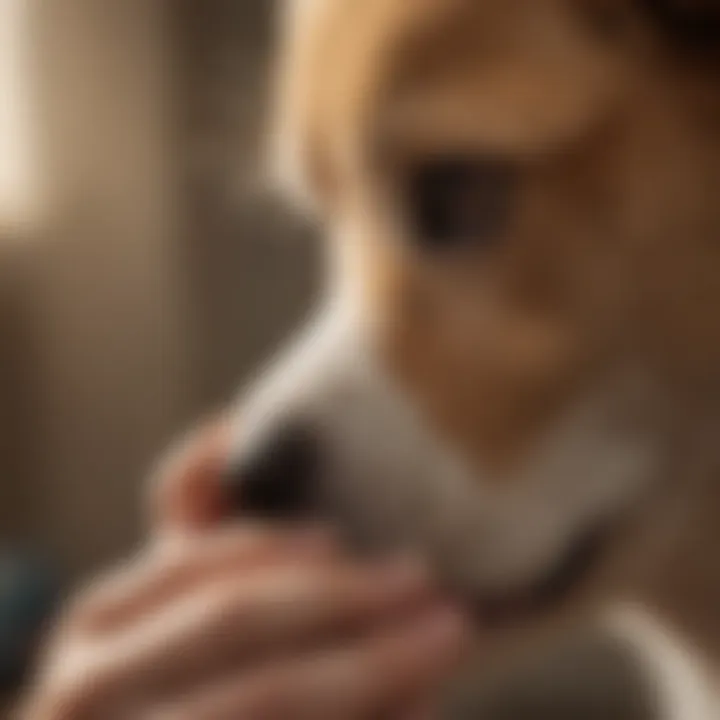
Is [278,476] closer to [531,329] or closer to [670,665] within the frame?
[531,329]

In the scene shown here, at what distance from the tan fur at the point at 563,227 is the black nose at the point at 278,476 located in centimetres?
5

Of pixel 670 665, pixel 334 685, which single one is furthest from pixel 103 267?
pixel 334 685

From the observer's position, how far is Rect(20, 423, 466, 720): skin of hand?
444 mm

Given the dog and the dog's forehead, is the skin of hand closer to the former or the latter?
the dog

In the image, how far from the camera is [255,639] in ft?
1.49

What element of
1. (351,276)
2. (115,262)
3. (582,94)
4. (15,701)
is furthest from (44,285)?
(582,94)

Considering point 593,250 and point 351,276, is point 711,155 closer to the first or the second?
point 593,250

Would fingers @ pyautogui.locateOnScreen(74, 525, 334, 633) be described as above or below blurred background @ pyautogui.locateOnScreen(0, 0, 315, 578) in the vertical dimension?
below

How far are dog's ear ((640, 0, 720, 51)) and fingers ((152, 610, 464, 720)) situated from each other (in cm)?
27

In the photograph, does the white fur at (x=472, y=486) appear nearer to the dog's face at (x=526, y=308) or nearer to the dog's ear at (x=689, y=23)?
the dog's face at (x=526, y=308)

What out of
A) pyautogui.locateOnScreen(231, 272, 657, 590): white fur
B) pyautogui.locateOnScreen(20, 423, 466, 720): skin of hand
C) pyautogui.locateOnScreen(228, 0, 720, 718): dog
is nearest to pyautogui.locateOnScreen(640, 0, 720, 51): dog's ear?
pyautogui.locateOnScreen(228, 0, 720, 718): dog

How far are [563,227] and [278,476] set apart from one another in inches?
6.4

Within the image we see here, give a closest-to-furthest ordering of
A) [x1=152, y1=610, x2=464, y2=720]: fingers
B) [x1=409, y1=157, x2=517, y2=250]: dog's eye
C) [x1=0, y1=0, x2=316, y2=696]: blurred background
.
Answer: [x1=152, y1=610, x2=464, y2=720]: fingers < [x1=409, y1=157, x2=517, y2=250]: dog's eye < [x1=0, y1=0, x2=316, y2=696]: blurred background

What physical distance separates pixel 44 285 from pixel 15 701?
0.46 meters
